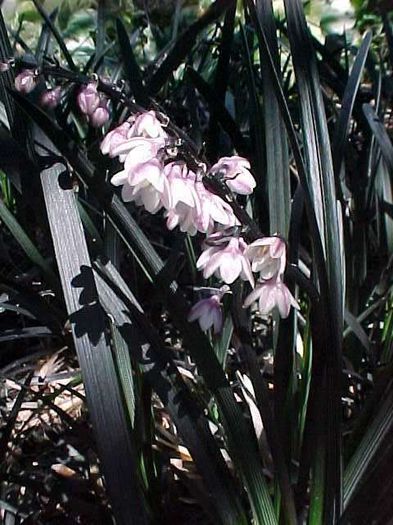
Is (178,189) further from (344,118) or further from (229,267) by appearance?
(344,118)

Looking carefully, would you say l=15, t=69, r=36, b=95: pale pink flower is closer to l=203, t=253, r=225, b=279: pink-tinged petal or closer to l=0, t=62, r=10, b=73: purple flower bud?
l=0, t=62, r=10, b=73: purple flower bud

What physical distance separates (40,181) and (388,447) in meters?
0.50

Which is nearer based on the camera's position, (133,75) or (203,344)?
(203,344)

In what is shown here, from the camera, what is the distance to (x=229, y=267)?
73cm

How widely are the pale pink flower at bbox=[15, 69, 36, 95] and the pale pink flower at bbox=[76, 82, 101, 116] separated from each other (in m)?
0.06

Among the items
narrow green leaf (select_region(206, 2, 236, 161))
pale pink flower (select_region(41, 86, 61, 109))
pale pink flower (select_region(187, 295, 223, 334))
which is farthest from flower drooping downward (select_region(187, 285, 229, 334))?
narrow green leaf (select_region(206, 2, 236, 161))

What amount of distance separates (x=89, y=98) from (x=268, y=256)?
1.04ft

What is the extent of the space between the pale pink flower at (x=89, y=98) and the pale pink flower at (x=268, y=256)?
30cm

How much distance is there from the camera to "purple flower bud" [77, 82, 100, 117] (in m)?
0.91

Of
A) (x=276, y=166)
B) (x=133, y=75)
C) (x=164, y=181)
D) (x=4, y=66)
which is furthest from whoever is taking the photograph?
(x=133, y=75)

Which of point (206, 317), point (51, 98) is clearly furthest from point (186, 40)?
point (206, 317)

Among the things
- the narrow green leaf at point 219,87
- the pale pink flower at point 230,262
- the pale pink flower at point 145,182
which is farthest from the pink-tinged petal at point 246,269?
the narrow green leaf at point 219,87

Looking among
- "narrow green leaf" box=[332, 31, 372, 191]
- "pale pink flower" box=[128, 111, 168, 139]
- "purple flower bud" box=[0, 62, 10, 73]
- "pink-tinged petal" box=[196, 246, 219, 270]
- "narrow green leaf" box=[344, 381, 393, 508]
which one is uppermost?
"purple flower bud" box=[0, 62, 10, 73]

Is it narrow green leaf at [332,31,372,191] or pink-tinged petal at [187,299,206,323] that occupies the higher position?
narrow green leaf at [332,31,372,191]
